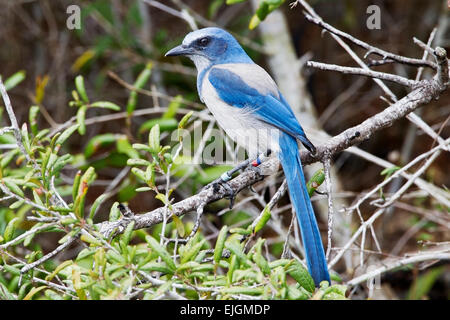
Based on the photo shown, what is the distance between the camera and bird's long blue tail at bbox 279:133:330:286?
2.50 metres

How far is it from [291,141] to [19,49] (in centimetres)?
427

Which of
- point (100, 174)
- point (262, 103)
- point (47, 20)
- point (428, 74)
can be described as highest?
point (47, 20)

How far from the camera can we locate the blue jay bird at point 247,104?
2988 millimetres

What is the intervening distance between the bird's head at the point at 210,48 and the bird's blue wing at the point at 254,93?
0.15 m

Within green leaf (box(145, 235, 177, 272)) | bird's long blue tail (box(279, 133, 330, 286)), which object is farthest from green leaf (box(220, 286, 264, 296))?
bird's long blue tail (box(279, 133, 330, 286))

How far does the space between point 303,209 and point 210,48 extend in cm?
145

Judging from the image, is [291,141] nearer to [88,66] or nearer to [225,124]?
[225,124]

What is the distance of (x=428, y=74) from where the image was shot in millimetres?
5777

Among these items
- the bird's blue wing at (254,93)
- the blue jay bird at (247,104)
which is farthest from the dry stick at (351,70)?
the bird's blue wing at (254,93)

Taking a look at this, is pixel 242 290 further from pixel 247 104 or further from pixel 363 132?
pixel 247 104

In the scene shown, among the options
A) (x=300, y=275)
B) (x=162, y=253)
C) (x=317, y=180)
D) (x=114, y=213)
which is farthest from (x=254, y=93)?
(x=162, y=253)
